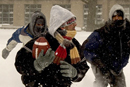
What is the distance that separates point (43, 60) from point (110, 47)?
1313 mm

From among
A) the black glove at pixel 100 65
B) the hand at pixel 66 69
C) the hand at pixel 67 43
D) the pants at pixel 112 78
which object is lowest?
the pants at pixel 112 78

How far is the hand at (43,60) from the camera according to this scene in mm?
2441

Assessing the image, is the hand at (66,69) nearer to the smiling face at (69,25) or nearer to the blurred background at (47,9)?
the smiling face at (69,25)

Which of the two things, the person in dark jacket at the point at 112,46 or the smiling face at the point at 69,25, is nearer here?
the smiling face at the point at 69,25

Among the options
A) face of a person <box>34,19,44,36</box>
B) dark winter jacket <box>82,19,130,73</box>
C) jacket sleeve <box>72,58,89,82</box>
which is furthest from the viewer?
face of a person <box>34,19,44,36</box>

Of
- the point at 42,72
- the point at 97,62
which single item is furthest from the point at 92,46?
the point at 42,72

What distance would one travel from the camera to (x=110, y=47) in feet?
11.2

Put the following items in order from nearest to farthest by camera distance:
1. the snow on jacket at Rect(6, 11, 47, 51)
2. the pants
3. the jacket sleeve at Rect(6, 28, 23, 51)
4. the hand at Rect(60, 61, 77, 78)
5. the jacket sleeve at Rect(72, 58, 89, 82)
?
1. the hand at Rect(60, 61, 77, 78)
2. the jacket sleeve at Rect(72, 58, 89, 82)
3. the pants
4. the snow on jacket at Rect(6, 11, 47, 51)
5. the jacket sleeve at Rect(6, 28, 23, 51)

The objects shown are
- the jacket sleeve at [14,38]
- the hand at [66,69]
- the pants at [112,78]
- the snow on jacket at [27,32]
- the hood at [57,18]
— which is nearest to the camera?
the hand at [66,69]

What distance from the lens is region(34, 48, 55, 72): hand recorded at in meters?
2.44

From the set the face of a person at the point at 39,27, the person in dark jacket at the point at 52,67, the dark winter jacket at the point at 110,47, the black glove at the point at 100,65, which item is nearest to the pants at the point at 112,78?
the black glove at the point at 100,65

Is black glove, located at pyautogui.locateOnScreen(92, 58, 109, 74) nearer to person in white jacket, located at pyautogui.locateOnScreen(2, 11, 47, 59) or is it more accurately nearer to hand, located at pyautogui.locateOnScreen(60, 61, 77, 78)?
hand, located at pyautogui.locateOnScreen(60, 61, 77, 78)

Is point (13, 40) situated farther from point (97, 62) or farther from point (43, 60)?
point (43, 60)

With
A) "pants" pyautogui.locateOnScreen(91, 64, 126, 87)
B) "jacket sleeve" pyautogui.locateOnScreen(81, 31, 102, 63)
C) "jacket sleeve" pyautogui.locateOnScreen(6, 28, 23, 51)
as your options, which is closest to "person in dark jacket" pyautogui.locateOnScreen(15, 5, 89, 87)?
"jacket sleeve" pyautogui.locateOnScreen(81, 31, 102, 63)
